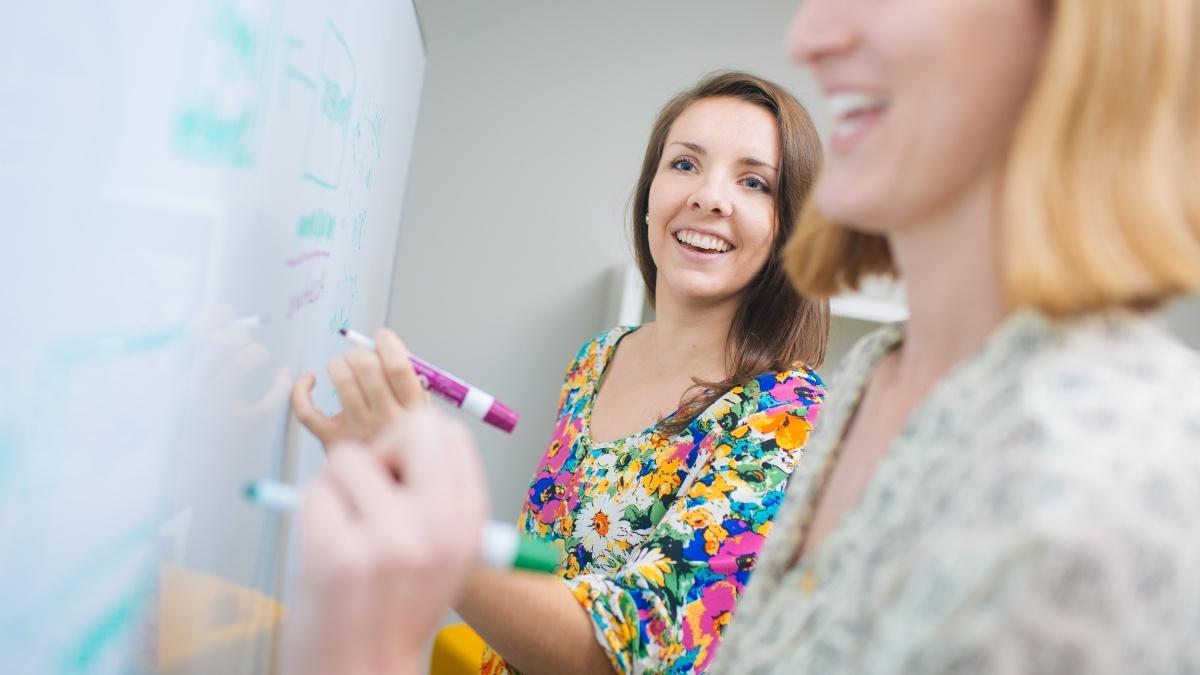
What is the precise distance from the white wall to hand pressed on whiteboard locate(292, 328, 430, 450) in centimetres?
162

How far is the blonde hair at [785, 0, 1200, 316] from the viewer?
0.42 m

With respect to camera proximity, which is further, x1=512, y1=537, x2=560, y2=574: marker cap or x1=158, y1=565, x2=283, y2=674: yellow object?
x1=158, y1=565, x2=283, y2=674: yellow object

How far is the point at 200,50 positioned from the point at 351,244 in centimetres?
54

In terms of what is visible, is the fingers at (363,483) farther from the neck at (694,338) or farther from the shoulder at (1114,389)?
the neck at (694,338)

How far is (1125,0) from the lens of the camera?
1.39 ft

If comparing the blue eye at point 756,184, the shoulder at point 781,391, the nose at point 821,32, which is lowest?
the shoulder at point 781,391

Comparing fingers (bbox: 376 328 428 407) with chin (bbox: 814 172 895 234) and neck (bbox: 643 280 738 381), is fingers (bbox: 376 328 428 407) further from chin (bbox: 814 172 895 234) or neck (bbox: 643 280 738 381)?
neck (bbox: 643 280 738 381)

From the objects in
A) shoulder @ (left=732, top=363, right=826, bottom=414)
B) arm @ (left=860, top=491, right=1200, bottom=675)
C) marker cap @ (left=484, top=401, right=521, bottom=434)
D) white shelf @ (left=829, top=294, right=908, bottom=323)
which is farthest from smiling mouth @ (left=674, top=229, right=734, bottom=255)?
white shelf @ (left=829, top=294, right=908, bottom=323)

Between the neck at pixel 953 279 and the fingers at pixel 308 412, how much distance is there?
0.49 meters

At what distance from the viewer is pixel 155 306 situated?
491 mm

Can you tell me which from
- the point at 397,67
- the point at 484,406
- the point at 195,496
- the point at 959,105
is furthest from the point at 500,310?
the point at 959,105

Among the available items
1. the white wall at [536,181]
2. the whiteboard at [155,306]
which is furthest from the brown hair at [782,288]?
the white wall at [536,181]

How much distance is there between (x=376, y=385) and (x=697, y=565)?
36 cm

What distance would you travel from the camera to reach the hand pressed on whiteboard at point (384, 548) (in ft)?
1.29
